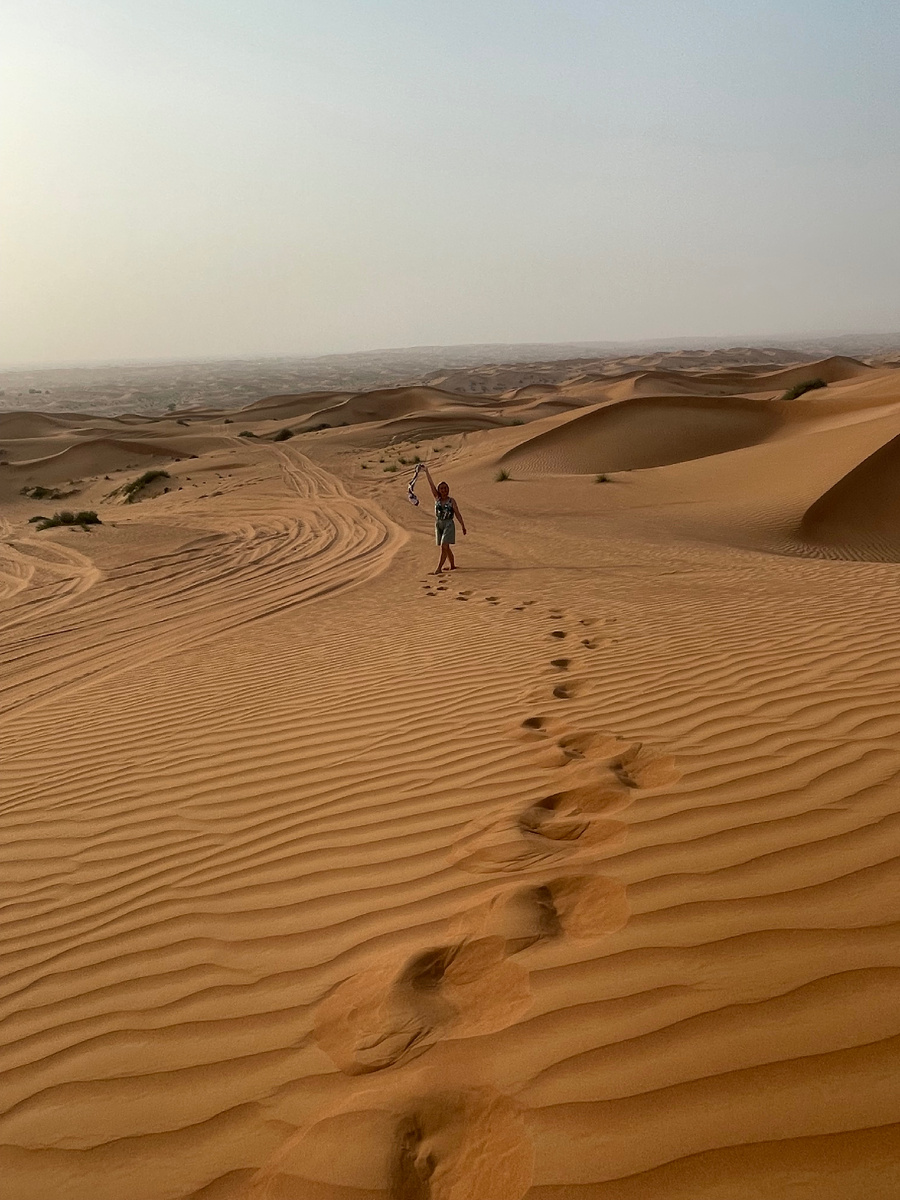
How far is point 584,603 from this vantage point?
7.43 m

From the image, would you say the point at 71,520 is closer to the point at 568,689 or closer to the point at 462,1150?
the point at 568,689

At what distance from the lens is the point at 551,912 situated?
8.25 feet

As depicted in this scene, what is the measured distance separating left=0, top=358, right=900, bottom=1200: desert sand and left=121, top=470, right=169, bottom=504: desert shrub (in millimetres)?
13596

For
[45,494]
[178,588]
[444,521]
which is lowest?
[178,588]

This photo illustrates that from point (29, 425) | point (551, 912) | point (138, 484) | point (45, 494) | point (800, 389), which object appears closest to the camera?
point (551, 912)

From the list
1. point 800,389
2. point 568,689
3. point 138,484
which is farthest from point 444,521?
point 800,389

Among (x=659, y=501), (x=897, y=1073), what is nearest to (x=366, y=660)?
(x=897, y=1073)

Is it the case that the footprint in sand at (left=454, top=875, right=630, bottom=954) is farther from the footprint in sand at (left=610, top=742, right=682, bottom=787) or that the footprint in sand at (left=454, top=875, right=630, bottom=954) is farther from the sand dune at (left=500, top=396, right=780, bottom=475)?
the sand dune at (left=500, top=396, right=780, bottom=475)

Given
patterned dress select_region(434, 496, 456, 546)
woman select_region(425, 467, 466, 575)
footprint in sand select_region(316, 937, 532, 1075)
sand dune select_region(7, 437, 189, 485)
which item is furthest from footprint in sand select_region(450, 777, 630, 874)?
sand dune select_region(7, 437, 189, 485)

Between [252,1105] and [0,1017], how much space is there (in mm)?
1117

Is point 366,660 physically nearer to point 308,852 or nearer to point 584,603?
point 584,603

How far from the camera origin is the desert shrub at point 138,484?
66.9 ft

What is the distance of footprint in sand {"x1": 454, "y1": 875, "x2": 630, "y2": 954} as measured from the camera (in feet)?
7.84

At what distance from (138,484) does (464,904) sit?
2078cm
